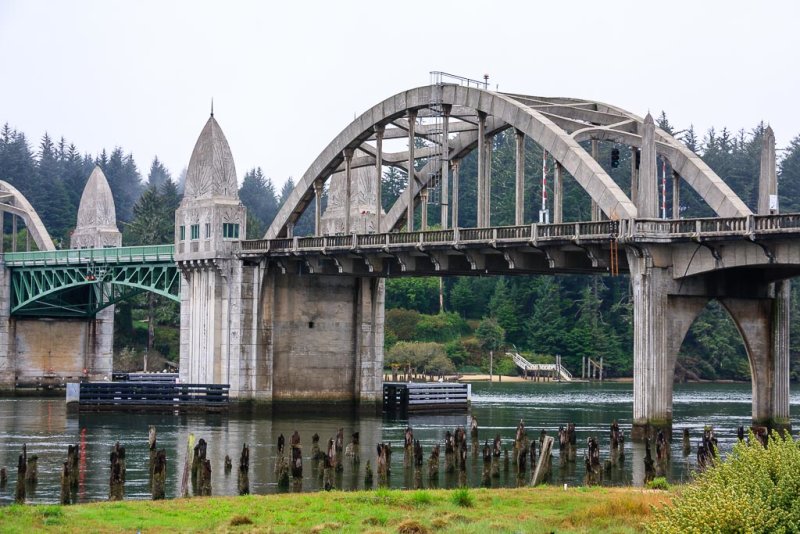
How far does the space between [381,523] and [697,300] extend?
31.2 metres

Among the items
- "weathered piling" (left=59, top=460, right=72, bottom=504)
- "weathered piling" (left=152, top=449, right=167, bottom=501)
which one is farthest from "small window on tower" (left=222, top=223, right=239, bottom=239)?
"weathered piling" (left=59, top=460, right=72, bottom=504)

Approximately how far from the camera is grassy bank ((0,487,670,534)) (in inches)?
1406

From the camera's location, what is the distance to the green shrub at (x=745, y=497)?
27.3 metres

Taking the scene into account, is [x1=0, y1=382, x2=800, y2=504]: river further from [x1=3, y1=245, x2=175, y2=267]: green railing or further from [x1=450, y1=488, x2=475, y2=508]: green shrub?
[x1=3, y1=245, x2=175, y2=267]: green railing

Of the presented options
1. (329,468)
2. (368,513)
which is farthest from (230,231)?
(368,513)

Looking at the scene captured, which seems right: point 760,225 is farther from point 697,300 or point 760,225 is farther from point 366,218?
point 366,218

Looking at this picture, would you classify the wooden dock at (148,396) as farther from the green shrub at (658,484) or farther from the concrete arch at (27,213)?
the green shrub at (658,484)

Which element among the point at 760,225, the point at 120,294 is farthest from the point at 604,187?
the point at 120,294

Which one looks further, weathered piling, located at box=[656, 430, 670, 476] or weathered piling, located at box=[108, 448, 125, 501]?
weathered piling, located at box=[656, 430, 670, 476]

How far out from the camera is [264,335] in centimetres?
9075

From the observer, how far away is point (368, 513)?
3825 centimetres

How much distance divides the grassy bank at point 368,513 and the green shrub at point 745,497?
127 inches

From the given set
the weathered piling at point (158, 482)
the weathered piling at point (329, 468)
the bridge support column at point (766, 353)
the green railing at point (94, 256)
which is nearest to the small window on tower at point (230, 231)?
the green railing at point (94, 256)

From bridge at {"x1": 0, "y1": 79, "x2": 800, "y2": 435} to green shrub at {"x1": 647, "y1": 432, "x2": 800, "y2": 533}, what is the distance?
2672 centimetres
